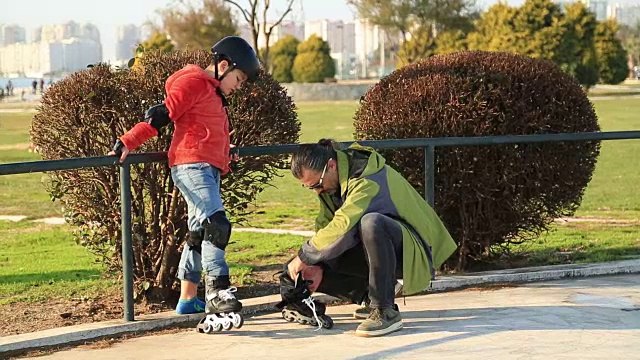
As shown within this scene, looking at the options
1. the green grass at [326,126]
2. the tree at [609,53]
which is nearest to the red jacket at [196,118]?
the green grass at [326,126]

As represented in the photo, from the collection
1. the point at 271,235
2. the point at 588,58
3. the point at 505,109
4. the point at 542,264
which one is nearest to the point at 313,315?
the point at 505,109

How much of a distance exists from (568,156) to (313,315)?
249 centimetres

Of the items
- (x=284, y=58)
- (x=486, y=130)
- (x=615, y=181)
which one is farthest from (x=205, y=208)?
(x=284, y=58)

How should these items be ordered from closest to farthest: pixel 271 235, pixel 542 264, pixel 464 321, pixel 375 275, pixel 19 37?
pixel 375 275 < pixel 464 321 < pixel 542 264 < pixel 271 235 < pixel 19 37

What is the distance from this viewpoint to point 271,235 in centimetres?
967

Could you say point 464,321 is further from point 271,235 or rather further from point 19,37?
point 19,37

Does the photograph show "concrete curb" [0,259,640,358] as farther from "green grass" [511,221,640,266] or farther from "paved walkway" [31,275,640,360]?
"green grass" [511,221,640,266]

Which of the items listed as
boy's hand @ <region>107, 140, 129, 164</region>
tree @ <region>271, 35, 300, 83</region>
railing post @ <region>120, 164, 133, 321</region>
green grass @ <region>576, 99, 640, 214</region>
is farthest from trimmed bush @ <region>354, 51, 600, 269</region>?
tree @ <region>271, 35, 300, 83</region>

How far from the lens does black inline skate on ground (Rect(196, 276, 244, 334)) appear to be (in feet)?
17.4

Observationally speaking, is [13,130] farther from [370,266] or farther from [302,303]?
[370,266]

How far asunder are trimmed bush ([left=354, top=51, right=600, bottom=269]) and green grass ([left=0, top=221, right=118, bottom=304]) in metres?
2.29

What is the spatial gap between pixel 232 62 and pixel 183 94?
0.32m

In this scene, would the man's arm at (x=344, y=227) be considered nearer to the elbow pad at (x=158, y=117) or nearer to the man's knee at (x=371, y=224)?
the man's knee at (x=371, y=224)

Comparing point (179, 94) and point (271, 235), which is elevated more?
point (179, 94)
